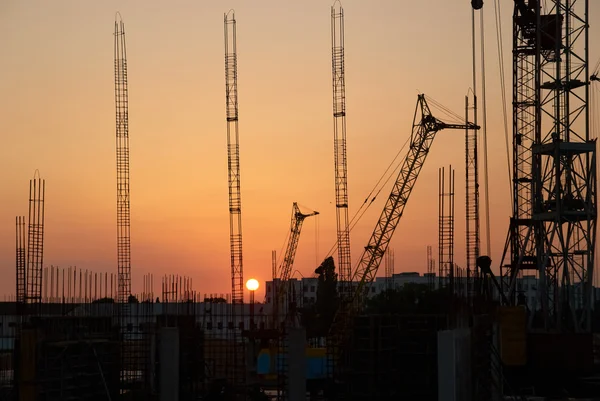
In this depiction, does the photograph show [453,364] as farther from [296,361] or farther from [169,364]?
[169,364]

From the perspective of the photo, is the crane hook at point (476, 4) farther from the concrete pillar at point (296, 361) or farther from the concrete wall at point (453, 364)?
the concrete wall at point (453, 364)

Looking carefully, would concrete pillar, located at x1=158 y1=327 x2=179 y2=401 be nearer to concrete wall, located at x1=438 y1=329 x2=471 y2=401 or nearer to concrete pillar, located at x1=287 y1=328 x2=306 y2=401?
concrete pillar, located at x1=287 y1=328 x2=306 y2=401

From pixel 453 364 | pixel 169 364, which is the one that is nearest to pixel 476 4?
pixel 169 364

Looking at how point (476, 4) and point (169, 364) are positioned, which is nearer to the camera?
point (169, 364)

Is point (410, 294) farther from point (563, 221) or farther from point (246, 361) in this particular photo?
point (563, 221)

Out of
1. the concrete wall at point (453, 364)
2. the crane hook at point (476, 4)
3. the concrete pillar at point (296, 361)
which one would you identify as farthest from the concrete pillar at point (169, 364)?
the crane hook at point (476, 4)

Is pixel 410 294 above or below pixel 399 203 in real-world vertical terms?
below

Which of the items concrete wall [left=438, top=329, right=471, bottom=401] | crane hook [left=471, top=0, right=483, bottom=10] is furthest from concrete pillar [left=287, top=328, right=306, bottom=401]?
crane hook [left=471, top=0, right=483, bottom=10]

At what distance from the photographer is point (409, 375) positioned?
1353 inches

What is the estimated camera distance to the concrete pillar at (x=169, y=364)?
3444cm

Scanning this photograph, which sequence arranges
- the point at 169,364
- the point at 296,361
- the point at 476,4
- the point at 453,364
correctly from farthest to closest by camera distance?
the point at 476,4
the point at 169,364
the point at 296,361
the point at 453,364

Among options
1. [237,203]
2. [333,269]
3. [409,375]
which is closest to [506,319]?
[409,375]

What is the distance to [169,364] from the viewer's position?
34594 mm

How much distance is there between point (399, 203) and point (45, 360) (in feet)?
117
